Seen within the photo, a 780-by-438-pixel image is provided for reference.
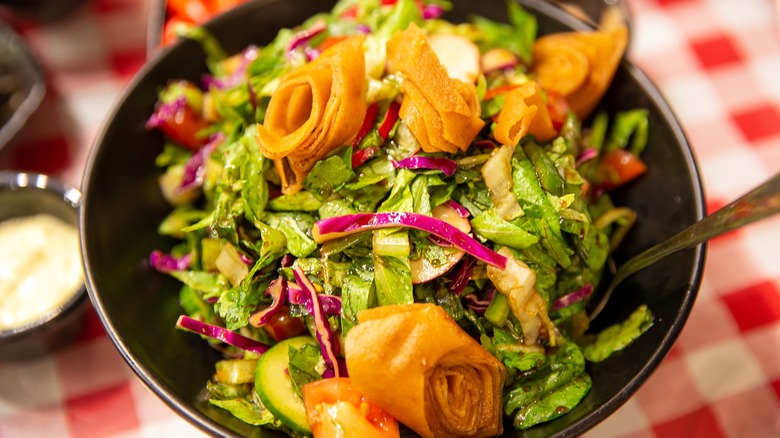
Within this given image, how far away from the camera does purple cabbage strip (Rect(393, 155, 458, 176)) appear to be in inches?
71.1

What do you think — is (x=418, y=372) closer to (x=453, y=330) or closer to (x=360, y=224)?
(x=453, y=330)

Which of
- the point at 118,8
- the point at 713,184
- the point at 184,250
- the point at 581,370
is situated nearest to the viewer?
the point at 581,370

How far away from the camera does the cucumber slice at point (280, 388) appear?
1729mm

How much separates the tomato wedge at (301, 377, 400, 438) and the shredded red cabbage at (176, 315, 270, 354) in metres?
0.28

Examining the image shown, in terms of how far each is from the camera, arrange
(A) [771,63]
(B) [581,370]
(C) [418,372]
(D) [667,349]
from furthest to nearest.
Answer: (A) [771,63]
(B) [581,370]
(D) [667,349]
(C) [418,372]

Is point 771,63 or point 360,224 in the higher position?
point 360,224

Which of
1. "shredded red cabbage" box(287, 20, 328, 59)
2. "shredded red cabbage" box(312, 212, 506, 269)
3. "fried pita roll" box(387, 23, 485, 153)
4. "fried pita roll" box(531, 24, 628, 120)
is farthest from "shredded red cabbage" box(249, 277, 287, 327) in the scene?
"fried pita roll" box(531, 24, 628, 120)

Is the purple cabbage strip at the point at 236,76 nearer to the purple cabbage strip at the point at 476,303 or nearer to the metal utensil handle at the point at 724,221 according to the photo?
the purple cabbage strip at the point at 476,303

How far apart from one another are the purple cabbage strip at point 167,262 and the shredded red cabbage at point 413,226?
62cm

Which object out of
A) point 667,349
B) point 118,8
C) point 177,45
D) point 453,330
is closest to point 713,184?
point 667,349

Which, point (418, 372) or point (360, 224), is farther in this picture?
point (360, 224)

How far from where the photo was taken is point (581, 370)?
6.01 ft

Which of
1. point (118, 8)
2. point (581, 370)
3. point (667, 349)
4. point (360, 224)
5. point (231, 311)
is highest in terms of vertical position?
point (118, 8)

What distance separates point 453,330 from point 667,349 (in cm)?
59
